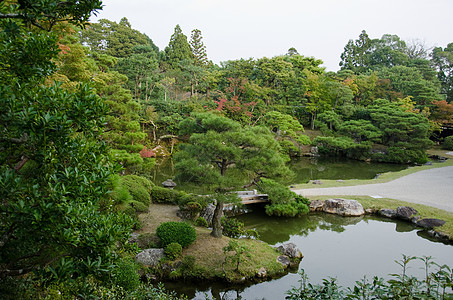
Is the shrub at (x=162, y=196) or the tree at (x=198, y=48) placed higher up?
the tree at (x=198, y=48)

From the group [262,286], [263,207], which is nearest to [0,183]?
[262,286]

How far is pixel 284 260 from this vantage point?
6.85 metres

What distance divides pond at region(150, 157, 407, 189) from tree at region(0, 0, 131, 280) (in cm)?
1207

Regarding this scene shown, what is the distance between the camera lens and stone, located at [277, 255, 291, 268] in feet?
22.2

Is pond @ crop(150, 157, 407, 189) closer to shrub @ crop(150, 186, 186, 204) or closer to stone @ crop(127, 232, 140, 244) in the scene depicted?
shrub @ crop(150, 186, 186, 204)

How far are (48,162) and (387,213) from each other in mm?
10610

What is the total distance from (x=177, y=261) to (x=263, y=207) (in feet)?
18.2

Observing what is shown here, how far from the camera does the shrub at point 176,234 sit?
664cm

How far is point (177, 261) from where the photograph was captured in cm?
625

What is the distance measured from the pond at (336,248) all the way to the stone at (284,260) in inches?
9.9

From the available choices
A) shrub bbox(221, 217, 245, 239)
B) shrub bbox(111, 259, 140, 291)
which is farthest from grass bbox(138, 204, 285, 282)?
shrub bbox(111, 259, 140, 291)

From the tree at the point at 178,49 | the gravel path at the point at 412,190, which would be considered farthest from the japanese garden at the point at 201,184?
the tree at the point at 178,49

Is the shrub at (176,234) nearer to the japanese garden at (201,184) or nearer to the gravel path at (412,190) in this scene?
the japanese garden at (201,184)

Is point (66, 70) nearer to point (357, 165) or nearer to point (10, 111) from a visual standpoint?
point (10, 111)
